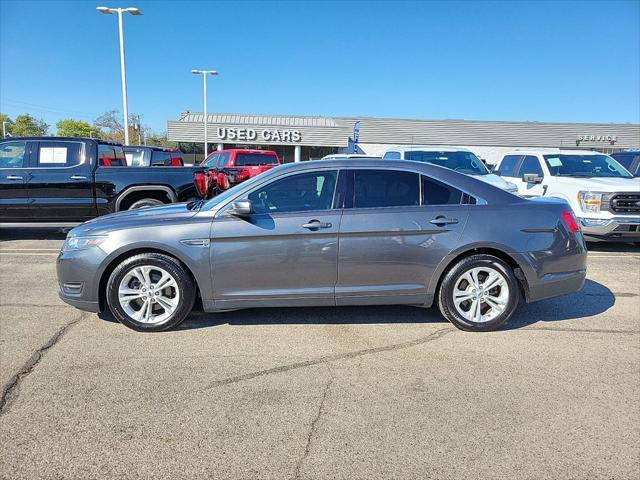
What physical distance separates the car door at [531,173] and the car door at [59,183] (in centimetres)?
866

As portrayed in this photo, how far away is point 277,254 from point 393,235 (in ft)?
3.54

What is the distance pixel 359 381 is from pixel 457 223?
180cm

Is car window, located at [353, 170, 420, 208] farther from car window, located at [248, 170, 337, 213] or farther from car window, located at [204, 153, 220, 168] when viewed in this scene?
car window, located at [204, 153, 220, 168]

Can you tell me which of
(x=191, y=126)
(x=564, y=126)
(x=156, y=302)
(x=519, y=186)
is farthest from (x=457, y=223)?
(x=564, y=126)

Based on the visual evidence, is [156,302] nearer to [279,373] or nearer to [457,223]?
[279,373]

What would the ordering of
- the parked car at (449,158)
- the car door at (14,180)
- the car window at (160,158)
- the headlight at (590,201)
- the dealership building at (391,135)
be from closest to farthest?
1. the headlight at (590,201)
2. the car door at (14,180)
3. the parked car at (449,158)
4. the car window at (160,158)
5. the dealership building at (391,135)

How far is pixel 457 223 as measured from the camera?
4.22 m

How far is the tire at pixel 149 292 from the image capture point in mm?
4121

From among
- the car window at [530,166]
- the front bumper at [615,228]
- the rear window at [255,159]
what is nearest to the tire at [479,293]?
the front bumper at [615,228]

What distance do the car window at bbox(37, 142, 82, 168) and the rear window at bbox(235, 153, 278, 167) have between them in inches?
263

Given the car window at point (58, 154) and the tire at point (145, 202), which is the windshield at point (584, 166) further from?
the car window at point (58, 154)

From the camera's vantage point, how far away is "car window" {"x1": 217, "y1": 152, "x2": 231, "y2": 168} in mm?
15209

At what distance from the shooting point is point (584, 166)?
30.0ft

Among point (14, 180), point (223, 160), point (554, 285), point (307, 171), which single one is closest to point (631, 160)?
point (554, 285)
